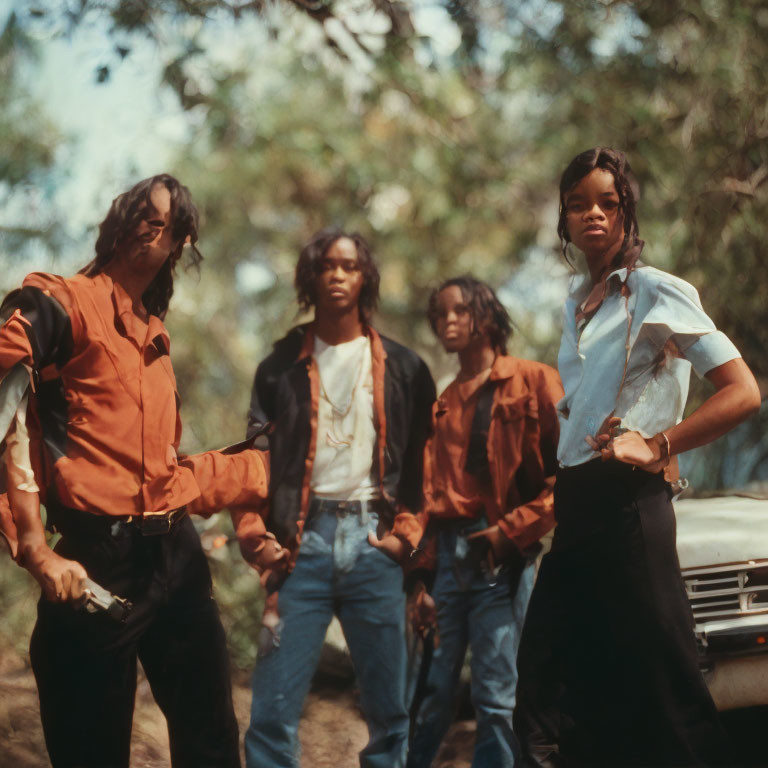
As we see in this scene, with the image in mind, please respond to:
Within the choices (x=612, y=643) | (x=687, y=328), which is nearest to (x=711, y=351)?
(x=687, y=328)

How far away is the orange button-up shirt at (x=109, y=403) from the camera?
3406 mm

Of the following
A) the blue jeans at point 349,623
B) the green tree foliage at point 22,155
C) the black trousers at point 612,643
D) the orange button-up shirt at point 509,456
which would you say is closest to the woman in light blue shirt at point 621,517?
the black trousers at point 612,643

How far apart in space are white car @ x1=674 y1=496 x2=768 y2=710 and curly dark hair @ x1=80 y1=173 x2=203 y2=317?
272 cm

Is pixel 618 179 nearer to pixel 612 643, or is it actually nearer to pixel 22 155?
pixel 612 643

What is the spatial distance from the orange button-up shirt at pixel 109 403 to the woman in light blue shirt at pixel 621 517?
4.12 feet

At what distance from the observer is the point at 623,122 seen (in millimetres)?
8570

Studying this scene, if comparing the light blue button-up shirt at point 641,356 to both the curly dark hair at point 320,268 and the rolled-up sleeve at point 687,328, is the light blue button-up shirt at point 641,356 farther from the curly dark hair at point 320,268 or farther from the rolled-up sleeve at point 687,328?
the curly dark hair at point 320,268

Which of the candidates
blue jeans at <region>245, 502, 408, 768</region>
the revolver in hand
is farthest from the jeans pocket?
the revolver in hand

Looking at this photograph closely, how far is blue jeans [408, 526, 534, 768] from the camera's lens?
4617 millimetres

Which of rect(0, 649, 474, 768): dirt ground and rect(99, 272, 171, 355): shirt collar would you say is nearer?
rect(99, 272, 171, 355): shirt collar

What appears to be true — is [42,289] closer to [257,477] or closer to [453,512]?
[257,477]

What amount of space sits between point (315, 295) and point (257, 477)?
788 millimetres

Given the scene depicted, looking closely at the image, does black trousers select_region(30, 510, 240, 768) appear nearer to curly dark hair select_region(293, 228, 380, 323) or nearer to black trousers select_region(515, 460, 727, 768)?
black trousers select_region(515, 460, 727, 768)

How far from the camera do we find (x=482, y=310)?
16.5 feet
